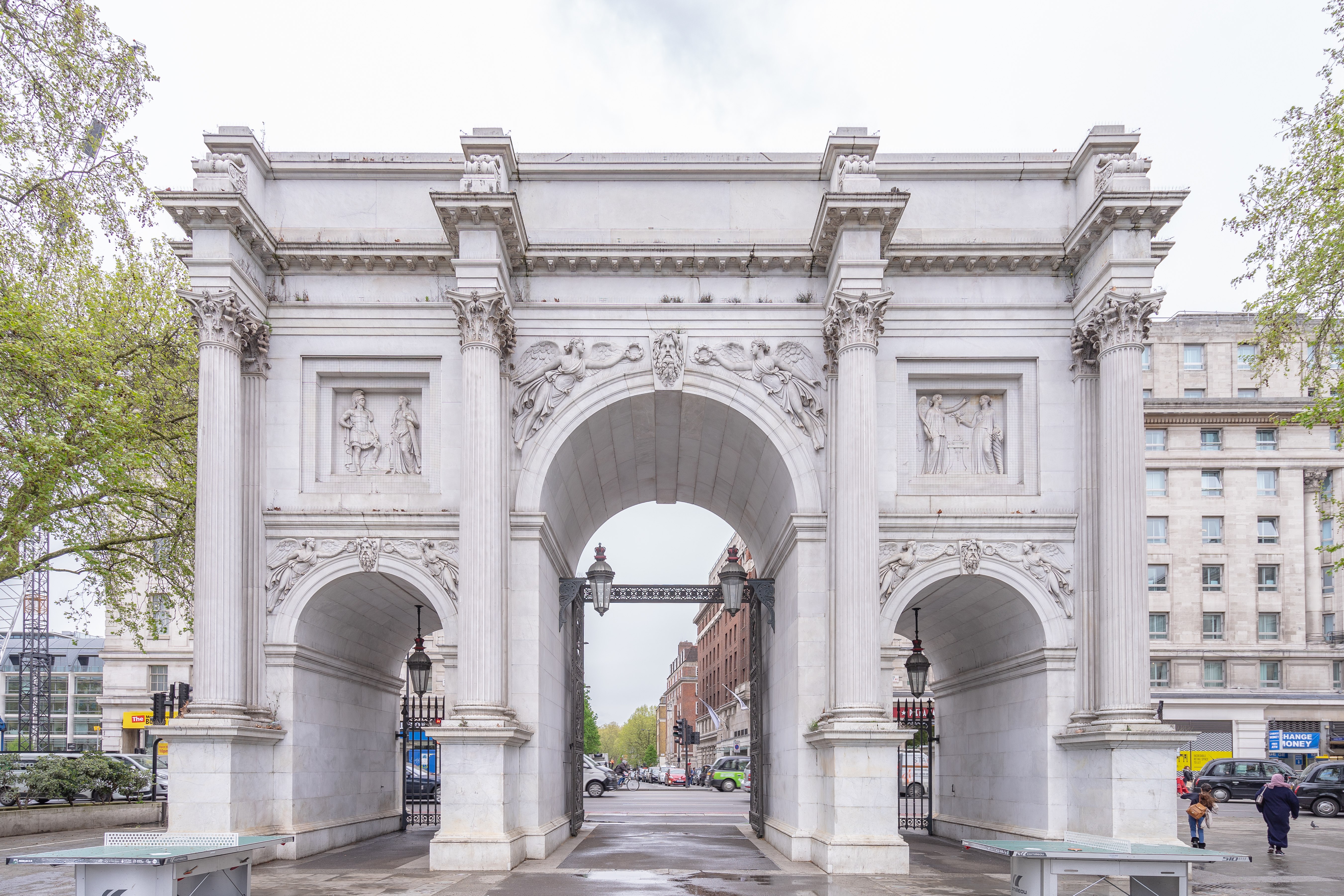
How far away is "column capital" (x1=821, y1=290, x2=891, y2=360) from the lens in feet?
65.4

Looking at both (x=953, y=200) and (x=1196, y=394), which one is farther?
(x=1196, y=394)

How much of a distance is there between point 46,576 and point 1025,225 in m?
72.1

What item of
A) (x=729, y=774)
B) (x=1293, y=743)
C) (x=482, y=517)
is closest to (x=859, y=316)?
(x=482, y=517)

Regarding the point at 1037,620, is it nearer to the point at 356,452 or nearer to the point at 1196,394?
the point at 356,452

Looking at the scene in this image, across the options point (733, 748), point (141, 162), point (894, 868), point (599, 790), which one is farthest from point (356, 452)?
point (733, 748)

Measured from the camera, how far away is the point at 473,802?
60.5ft

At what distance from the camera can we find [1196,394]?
68.2 meters

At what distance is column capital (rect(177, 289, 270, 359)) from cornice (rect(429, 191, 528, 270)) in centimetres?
385

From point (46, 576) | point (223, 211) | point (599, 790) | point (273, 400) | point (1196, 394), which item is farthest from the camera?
point (46, 576)

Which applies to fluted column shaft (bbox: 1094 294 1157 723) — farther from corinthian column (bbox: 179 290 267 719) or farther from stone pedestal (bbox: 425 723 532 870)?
corinthian column (bbox: 179 290 267 719)

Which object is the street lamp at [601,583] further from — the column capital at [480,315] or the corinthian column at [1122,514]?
the corinthian column at [1122,514]

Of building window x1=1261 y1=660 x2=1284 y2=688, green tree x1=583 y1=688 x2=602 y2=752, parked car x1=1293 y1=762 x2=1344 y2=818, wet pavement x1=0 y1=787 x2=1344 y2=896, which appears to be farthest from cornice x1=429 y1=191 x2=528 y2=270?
green tree x1=583 y1=688 x2=602 y2=752

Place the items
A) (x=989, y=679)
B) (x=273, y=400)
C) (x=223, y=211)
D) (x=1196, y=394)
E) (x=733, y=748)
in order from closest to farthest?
(x=223, y=211), (x=273, y=400), (x=989, y=679), (x=1196, y=394), (x=733, y=748)

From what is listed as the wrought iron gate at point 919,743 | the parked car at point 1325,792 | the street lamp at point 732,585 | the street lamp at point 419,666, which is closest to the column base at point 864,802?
the wrought iron gate at point 919,743
